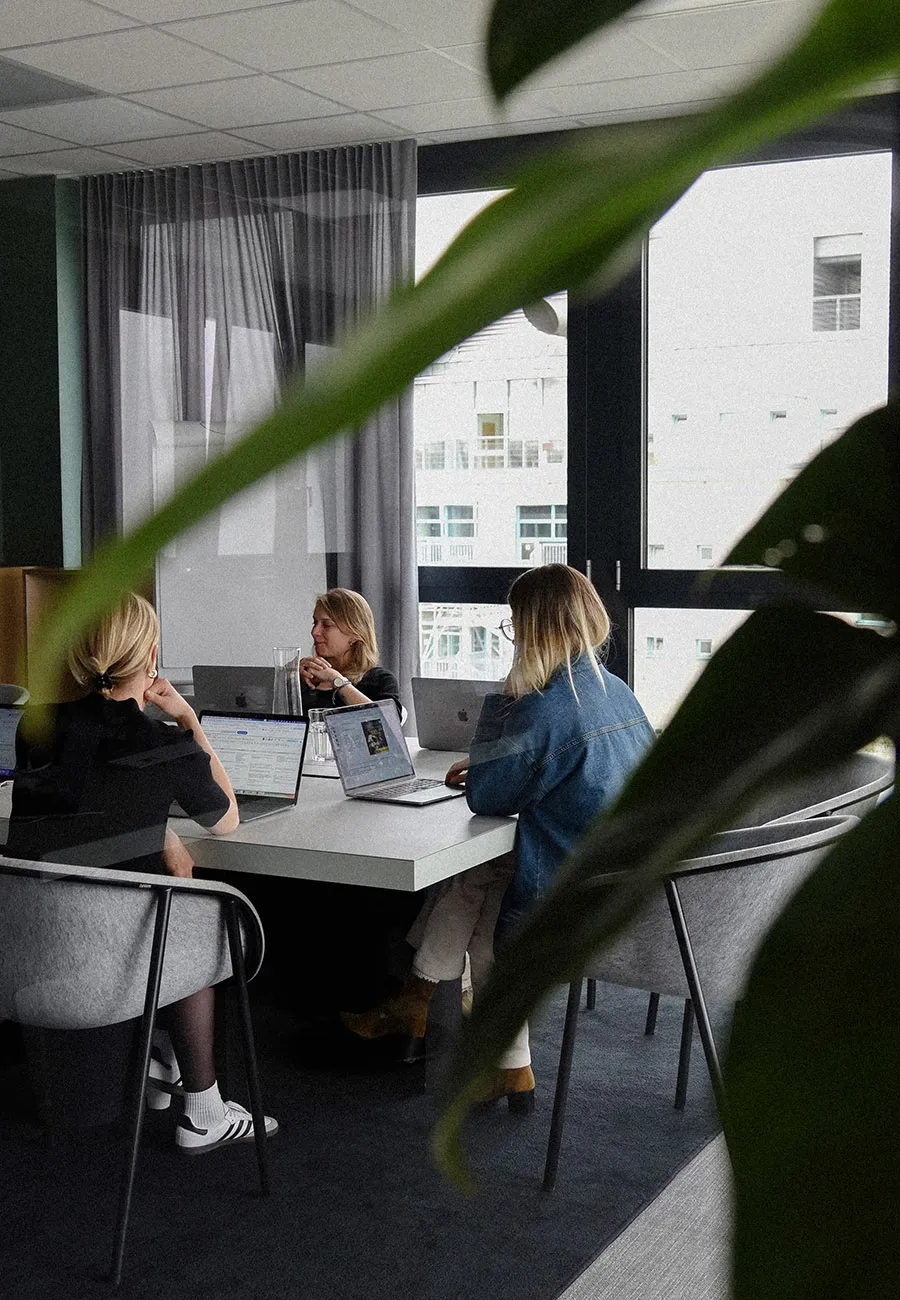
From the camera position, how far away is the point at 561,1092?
2.40 meters

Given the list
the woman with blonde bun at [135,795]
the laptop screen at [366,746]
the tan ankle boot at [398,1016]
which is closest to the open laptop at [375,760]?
the laptop screen at [366,746]

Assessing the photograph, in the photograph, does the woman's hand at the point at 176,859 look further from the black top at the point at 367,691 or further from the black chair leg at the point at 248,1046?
the black top at the point at 367,691

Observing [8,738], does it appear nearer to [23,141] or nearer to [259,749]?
[259,749]

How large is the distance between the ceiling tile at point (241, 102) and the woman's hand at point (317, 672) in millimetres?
1035

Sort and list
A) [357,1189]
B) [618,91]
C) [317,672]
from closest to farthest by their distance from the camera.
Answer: [357,1189] → [317,672] → [618,91]

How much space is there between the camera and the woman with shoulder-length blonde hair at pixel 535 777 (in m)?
2.39

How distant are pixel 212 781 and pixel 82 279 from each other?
833 mm

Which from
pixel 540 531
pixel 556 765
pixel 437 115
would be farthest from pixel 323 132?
Result: pixel 556 765

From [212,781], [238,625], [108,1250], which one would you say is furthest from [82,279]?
[108,1250]

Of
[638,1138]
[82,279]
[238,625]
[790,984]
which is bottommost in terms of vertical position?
[638,1138]

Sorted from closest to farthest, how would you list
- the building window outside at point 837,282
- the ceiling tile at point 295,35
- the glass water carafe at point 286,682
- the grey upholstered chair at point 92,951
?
the grey upholstered chair at point 92,951
the glass water carafe at point 286,682
the ceiling tile at point 295,35
the building window outside at point 837,282

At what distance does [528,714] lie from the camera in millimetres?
2500

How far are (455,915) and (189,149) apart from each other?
1.46m

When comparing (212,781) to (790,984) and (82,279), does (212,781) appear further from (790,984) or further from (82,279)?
(790,984)
